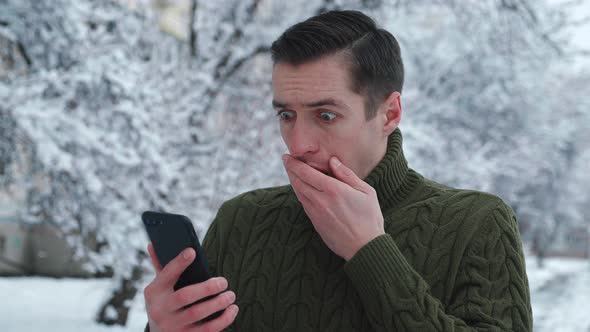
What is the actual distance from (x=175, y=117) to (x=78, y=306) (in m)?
3.51

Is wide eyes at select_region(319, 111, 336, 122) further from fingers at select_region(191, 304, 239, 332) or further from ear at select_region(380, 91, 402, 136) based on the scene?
fingers at select_region(191, 304, 239, 332)

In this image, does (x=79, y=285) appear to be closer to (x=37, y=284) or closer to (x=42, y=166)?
(x=37, y=284)

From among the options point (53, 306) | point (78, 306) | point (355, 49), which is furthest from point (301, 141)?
point (53, 306)

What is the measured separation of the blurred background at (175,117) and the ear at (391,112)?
2958mm

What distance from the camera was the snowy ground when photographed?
266 inches

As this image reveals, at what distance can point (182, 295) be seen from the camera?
1.12 m

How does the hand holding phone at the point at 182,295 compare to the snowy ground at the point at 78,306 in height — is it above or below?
above

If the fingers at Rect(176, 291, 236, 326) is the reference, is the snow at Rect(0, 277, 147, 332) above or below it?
below

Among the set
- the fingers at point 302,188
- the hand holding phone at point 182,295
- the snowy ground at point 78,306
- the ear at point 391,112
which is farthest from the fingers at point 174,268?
the snowy ground at point 78,306

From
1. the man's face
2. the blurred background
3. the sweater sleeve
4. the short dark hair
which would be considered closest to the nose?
the man's face

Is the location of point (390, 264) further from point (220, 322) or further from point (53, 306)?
point (53, 306)

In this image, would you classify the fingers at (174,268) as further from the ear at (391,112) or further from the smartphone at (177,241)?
the ear at (391,112)

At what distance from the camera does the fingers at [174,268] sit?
1140 millimetres

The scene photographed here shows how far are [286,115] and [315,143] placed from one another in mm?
97
